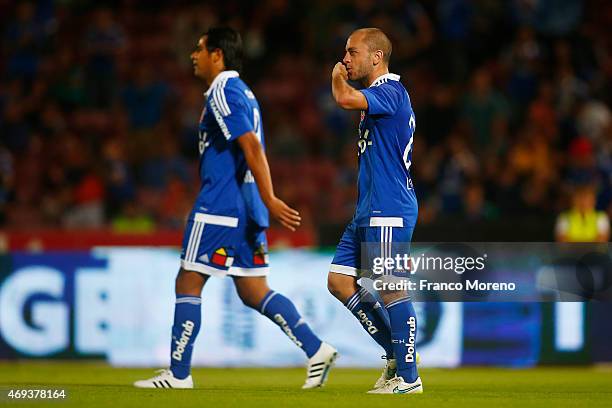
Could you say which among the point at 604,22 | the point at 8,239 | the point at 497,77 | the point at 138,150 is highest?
the point at 604,22

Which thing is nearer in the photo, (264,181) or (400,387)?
(400,387)

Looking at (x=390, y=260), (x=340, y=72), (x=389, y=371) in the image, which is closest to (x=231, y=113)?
(x=340, y=72)

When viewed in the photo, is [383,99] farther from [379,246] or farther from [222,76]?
[222,76]

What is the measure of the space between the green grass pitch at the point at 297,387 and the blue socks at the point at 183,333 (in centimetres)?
19

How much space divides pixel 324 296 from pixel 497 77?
20.6 ft

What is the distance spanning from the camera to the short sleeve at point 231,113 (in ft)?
24.3

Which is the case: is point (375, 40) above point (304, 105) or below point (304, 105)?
below

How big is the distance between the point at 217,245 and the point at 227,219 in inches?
7.1

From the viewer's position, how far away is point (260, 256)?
7.73m

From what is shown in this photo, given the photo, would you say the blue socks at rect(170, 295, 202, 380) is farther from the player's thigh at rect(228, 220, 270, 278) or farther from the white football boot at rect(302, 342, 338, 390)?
the white football boot at rect(302, 342, 338, 390)

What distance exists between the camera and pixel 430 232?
1303 centimetres

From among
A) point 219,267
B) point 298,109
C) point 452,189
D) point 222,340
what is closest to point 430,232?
point 452,189

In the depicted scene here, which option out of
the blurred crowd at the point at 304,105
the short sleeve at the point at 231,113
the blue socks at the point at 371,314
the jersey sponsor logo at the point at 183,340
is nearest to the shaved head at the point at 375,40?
the short sleeve at the point at 231,113

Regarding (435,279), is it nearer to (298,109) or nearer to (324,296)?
(324,296)
